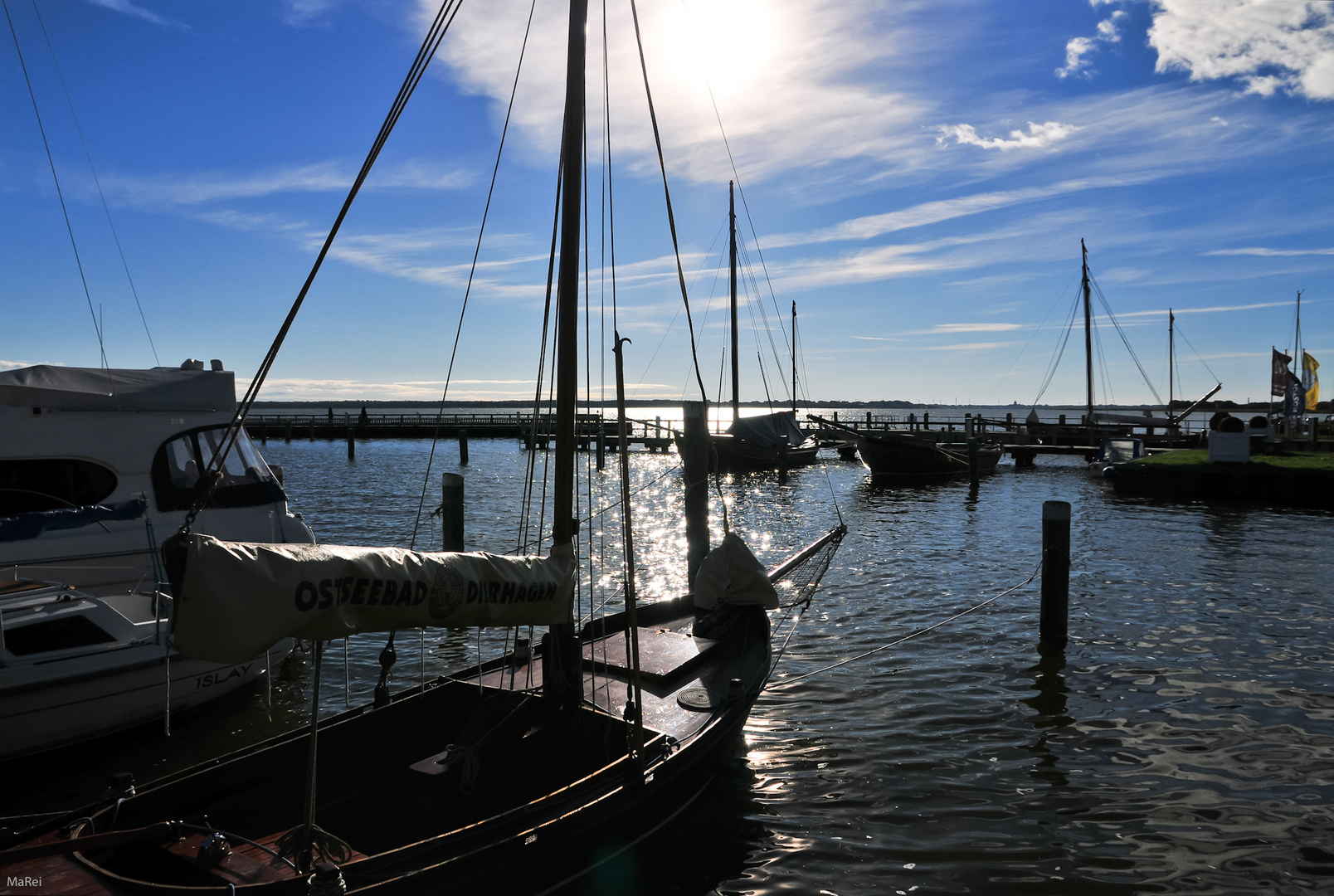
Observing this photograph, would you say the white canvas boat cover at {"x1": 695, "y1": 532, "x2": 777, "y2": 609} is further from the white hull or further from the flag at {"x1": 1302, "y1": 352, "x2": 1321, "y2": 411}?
the flag at {"x1": 1302, "y1": 352, "x2": 1321, "y2": 411}

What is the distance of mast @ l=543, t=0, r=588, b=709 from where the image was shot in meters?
6.91

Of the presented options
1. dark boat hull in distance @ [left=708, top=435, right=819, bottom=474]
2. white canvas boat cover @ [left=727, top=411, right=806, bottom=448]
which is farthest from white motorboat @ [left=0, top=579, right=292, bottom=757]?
white canvas boat cover @ [left=727, top=411, right=806, bottom=448]

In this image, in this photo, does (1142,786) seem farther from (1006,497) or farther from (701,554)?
(1006,497)

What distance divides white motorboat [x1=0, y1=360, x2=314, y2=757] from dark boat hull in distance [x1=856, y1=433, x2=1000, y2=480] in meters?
30.9

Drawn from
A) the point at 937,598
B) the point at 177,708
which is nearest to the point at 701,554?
the point at 937,598

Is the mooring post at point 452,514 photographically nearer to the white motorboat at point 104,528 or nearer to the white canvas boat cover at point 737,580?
the white motorboat at point 104,528

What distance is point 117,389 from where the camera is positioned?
11.4 meters

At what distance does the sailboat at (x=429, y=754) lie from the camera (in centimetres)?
441

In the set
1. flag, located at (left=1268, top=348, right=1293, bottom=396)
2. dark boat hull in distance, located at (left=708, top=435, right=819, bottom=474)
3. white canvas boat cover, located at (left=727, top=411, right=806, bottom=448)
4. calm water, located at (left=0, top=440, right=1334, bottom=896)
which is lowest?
calm water, located at (left=0, top=440, right=1334, bottom=896)

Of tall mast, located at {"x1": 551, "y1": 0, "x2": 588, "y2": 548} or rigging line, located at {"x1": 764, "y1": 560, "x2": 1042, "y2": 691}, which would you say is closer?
tall mast, located at {"x1": 551, "y1": 0, "x2": 588, "y2": 548}

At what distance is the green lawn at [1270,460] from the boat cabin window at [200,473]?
106 feet

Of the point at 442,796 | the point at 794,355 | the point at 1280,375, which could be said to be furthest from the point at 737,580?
the point at 794,355

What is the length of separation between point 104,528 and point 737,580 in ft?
Result: 28.4

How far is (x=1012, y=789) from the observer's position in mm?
8148
